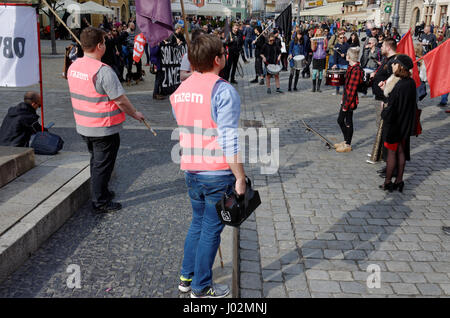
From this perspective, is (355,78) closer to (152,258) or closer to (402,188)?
(402,188)

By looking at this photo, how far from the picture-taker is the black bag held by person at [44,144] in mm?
5508

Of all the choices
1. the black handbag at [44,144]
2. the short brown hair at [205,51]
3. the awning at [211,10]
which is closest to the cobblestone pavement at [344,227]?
the short brown hair at [205,51]

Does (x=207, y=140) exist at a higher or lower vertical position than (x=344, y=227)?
higher

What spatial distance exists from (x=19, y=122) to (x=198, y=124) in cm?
351

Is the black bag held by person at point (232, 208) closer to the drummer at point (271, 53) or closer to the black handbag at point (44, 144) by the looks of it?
the black handbag at point (44, 144)

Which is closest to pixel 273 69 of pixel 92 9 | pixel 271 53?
pixel 271 53

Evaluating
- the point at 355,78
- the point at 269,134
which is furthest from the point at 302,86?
the point at 355,78

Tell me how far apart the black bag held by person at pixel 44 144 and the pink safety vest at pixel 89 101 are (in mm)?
1380

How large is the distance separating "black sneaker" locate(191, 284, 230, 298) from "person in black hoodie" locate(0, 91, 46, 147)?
3450 millimetres

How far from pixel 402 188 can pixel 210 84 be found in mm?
3922

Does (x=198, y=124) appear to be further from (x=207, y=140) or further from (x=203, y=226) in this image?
(x=203, y=226)

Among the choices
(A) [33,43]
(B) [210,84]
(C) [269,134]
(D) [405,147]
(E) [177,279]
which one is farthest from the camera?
(C) [269,134]

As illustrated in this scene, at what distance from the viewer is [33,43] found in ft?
17.6

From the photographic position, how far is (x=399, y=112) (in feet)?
17.7
